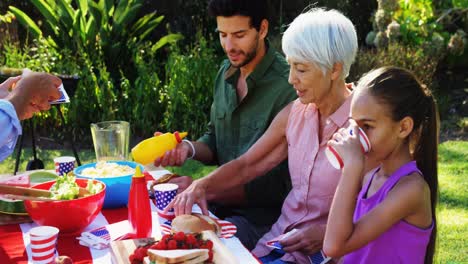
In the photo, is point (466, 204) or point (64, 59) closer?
point (466, 204)

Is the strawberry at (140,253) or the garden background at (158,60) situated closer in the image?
the strawberry at (140,253)

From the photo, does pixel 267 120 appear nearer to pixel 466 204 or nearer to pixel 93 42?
pixel 466 204

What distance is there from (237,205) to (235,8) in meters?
1.03

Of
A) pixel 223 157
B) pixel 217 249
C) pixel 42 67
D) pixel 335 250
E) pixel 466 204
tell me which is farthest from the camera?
pixel 42 67

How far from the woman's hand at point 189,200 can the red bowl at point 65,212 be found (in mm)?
310

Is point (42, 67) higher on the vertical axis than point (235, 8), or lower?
lower

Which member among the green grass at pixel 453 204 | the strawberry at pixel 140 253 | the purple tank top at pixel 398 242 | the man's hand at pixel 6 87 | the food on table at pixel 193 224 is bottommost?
the green grass at pixel 453 204

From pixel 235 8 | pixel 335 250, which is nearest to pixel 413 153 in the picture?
pixel 335 250

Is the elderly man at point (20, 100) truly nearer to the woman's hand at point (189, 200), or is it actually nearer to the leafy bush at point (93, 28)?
the woman's hand at point (189, 200)

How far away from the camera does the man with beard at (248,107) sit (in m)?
3.00

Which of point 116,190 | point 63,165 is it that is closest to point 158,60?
point 63,165

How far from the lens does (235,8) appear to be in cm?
302

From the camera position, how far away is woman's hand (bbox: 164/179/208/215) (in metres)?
2.31

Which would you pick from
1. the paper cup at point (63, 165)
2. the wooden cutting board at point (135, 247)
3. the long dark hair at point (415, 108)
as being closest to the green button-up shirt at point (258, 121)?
the paper cup at point (63, 165)
